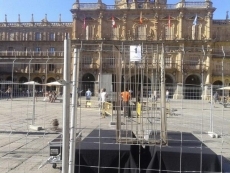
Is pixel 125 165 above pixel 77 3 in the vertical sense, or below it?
below

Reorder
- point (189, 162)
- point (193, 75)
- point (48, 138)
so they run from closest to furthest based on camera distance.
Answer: point (189, 162), point (48, 138), point (193, 75)

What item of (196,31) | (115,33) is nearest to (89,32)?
(115,33)

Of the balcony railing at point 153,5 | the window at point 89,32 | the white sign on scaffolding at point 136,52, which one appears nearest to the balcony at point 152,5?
the balcony railing at point 153,5

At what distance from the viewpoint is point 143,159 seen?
506 centimetres

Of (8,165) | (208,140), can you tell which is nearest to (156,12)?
(208,140)

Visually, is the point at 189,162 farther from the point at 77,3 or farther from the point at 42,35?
the point at 42,35

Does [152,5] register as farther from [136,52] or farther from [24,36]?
[136,52]

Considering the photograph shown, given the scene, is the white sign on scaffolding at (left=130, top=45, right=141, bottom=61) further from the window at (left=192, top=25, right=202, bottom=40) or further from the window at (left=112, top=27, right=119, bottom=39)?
the window at (left=192, top=25, right=202, bottom=40)

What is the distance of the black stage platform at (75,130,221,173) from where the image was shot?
4.78 m

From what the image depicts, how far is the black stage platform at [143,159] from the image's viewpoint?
188 inches

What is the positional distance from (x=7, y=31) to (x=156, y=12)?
28926mm

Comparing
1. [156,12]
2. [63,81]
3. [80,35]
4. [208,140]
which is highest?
[156,12]

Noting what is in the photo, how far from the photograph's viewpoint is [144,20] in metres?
50.0

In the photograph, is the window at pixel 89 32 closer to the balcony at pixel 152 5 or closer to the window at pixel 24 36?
the balcony at pixel 152 5
